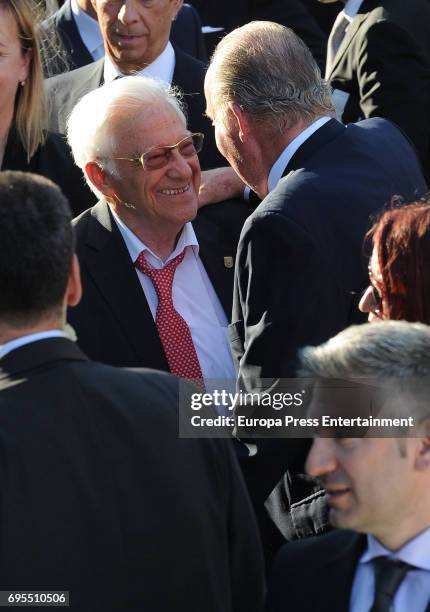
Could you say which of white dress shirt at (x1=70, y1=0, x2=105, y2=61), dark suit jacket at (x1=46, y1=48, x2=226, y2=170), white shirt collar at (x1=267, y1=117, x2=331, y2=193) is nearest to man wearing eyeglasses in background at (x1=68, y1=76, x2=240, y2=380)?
white shirt collar at (x1=267, y1=117, x2=331, y2=193)

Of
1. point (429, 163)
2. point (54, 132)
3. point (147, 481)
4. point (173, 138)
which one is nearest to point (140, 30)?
point (54, 132)

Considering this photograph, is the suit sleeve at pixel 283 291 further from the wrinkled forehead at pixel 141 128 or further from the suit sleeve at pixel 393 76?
the suit sleeve at pixel 393 76

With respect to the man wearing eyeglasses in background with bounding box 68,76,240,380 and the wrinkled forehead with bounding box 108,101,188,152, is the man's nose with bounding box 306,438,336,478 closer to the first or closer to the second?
the man wearing eyeglasses in background with bounding box 68,76,240,380

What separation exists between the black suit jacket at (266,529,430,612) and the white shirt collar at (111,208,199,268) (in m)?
1.67

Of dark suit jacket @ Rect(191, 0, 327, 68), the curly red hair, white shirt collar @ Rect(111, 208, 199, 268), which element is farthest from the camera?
dark suit jacket @ Rect(191, 0, 327, 68)

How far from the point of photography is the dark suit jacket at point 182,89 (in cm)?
476

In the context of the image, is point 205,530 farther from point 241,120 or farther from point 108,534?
point 241,120

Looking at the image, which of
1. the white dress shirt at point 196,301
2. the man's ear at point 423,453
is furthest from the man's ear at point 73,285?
the white dress shirt at point 196,301

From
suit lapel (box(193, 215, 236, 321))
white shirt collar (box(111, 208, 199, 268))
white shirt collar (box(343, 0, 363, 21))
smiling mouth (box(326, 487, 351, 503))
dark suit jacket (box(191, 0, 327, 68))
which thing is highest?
smiling mouth (box(326, 487, 351, 503))

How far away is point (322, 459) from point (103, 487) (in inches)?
18.3

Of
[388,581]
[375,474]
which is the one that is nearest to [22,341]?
[375,474]

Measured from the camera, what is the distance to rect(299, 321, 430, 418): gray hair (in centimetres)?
230

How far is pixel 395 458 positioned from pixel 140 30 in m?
3.21

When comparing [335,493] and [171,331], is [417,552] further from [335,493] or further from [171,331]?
[171,331]
